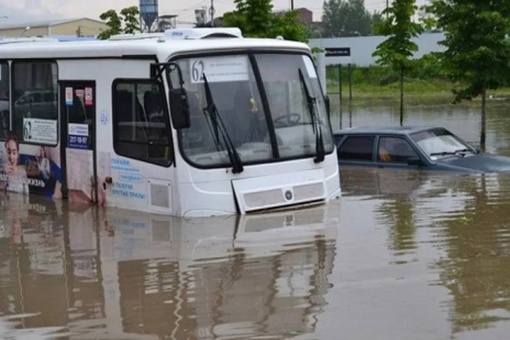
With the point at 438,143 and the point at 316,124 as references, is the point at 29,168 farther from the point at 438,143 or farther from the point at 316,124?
the point at 438,143

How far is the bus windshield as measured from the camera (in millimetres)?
13234

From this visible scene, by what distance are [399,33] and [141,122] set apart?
17424mm

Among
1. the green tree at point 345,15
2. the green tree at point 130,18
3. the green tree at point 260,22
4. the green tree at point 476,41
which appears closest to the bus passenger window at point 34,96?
the green tree at point 476,41

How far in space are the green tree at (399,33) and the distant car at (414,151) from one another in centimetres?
1161


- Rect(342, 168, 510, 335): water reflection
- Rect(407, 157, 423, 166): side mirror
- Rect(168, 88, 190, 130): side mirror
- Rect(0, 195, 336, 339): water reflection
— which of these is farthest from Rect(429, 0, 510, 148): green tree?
Rect(168, 88, 190, 130): side mirror

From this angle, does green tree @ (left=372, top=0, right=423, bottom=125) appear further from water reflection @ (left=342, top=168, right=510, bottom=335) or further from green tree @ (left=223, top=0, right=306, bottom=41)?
water reflection @ (left=342, top=168, right=510, bottom=335)

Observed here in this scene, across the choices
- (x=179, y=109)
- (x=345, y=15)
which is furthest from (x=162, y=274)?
(x=345, y=15)

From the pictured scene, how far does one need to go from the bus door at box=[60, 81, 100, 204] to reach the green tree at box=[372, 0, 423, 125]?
15713 millimetres

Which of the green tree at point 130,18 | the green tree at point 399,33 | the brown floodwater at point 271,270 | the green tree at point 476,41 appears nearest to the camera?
the brown floodwater at point 271,270

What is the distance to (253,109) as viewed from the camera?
1369 cm

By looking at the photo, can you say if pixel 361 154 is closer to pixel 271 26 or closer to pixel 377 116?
pixel 271 26

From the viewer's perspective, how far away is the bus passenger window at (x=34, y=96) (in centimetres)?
1574

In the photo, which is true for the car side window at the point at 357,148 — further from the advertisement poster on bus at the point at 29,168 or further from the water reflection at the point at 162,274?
the advertisement poster on bus at the point at 29,168

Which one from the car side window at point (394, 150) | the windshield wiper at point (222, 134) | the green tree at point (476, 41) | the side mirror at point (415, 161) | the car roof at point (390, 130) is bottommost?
the side mirror at point (415, 161)
